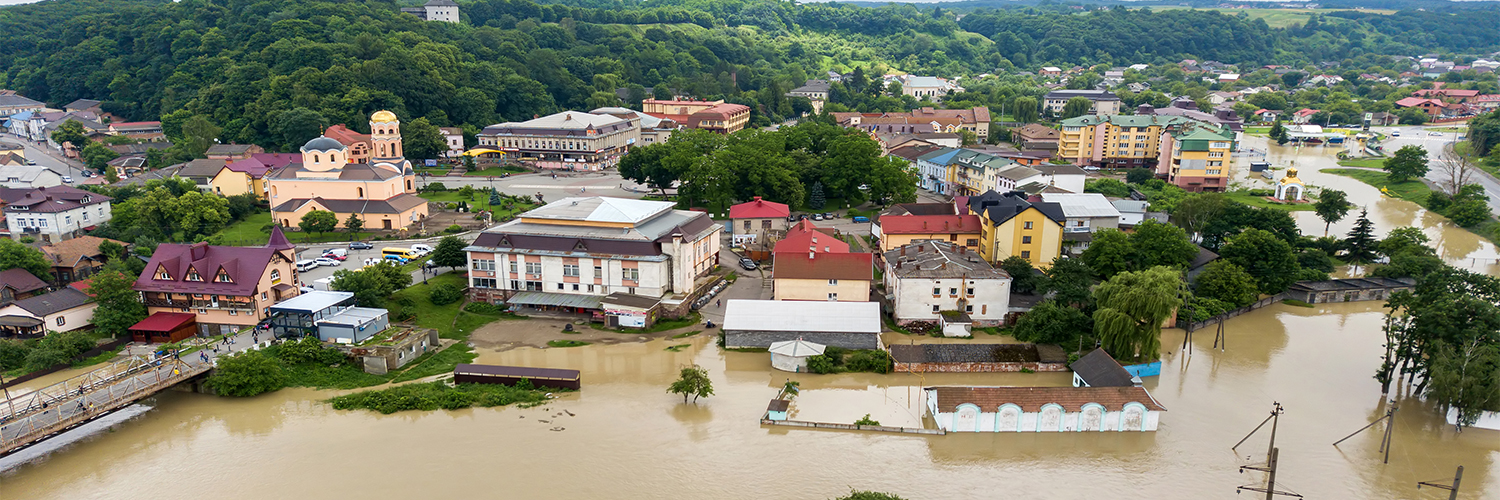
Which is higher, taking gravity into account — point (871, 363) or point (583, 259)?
point (583, 259)

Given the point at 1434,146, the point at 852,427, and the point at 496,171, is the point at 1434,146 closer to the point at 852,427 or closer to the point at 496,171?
the point at 496,171

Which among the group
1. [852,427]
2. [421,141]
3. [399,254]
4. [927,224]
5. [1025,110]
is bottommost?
[852,427]

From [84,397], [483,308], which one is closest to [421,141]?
[483,308]

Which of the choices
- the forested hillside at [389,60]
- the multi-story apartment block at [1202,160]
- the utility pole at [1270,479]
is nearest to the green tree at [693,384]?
the utility pole at [1270,479]

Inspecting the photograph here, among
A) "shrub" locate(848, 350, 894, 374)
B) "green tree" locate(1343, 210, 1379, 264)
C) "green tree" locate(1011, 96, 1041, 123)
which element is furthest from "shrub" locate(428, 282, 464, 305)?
"green tree" locate(1011, 96, 1041, 123)

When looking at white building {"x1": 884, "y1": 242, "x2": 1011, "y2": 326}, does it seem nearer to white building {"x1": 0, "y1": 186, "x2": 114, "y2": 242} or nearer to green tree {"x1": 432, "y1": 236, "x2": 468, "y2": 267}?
green tree {"x1": 432, "y1": 236, "x2": 468, "y2": 267}

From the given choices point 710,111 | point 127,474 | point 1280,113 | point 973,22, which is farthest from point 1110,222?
point 973,22

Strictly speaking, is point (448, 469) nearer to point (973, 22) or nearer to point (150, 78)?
point (150, 78)
